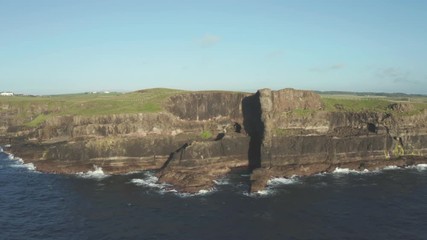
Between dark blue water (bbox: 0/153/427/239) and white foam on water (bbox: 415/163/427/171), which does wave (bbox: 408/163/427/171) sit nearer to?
white foam on water (bbox: 415/163/427/171)

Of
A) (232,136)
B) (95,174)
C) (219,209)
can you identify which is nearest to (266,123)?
(232,136)

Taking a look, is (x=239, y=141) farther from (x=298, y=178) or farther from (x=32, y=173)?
(x=32, y=173)

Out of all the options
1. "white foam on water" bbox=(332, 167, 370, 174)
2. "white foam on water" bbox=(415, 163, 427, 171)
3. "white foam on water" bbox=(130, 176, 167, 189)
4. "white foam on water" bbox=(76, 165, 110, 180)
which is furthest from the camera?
"white foam on water" bbox=(415, 163, 427, 171)

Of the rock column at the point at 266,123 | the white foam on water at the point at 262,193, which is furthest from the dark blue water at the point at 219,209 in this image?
the rock column at the point at 266,123

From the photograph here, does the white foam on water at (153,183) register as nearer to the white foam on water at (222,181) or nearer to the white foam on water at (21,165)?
the white foam on water at (222,181)

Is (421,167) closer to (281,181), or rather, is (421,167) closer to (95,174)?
(281,181)

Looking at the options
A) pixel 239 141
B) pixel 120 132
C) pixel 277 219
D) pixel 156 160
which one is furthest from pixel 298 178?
pixel 120 132

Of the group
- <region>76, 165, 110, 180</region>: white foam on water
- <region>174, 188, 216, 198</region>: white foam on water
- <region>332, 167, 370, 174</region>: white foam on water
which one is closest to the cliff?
<region>332, 167, 370, 174</region>: white foam on water
